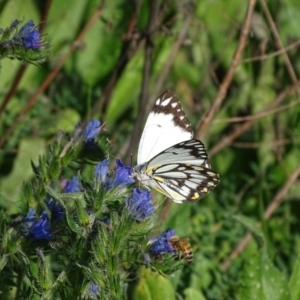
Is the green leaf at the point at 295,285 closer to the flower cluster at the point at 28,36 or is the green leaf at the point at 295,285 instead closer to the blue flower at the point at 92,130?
the blue flower at the point at 92,130

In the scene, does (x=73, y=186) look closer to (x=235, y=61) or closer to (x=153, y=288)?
(x=153, y=288)

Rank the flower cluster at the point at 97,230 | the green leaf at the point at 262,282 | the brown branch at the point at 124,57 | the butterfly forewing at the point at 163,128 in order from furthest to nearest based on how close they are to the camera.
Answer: the brown branch at the point at 124,57, the green leaf at the point at 262,282, the butterfly forewing at the point at 163,128, the flower cluster at the point at 97,230

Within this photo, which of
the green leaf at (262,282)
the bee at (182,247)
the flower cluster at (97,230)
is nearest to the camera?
the flower cluster at (97,230)

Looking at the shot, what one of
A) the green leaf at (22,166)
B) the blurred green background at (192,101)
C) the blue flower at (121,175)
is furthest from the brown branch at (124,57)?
the blue flower at (121,175)

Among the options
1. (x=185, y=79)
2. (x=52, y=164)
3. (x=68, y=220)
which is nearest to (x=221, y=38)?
(x=185, y=79)

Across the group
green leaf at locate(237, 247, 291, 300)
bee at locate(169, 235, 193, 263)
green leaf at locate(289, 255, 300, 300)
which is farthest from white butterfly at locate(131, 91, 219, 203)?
green leaf at locate(289, 255, 300, 300)

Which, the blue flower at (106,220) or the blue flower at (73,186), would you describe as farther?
the blue flower at (73,186)

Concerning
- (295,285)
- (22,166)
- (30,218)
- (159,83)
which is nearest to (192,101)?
(159,83)

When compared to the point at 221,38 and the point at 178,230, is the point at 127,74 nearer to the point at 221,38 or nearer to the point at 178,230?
the point at 221,38

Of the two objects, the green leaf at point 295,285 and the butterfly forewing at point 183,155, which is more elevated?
the butterfly forewing at point 183,155
